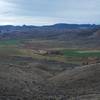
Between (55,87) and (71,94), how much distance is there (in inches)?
159

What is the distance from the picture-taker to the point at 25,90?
2762 cm

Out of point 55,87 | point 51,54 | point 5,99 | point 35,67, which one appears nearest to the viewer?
point 5,99

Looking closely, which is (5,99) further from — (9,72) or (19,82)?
(9,72)

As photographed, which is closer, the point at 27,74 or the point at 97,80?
the point at 97,80

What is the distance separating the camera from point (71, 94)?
26766 millimetres

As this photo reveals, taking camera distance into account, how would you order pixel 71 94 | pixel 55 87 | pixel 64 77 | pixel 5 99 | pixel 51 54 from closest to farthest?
pixel 5 99, pixel 71 94, pixel 55 87, pixel 64 77, pixel 51 54

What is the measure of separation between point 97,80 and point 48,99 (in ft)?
29.5

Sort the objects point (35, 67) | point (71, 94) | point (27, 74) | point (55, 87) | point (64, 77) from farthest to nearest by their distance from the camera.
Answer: point (35, 67), point (27, 74), point (64, 77), point (55, 87), point (71, 94)

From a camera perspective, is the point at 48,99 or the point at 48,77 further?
the point at 48,77

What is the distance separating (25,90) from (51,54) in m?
44.8

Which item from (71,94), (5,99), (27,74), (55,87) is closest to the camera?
(5,99)

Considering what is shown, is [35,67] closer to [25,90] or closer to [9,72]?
[9,72]

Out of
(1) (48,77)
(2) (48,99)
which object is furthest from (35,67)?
(2) (48,99)

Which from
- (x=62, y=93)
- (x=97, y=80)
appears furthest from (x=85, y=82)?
(x=62, y=93)
